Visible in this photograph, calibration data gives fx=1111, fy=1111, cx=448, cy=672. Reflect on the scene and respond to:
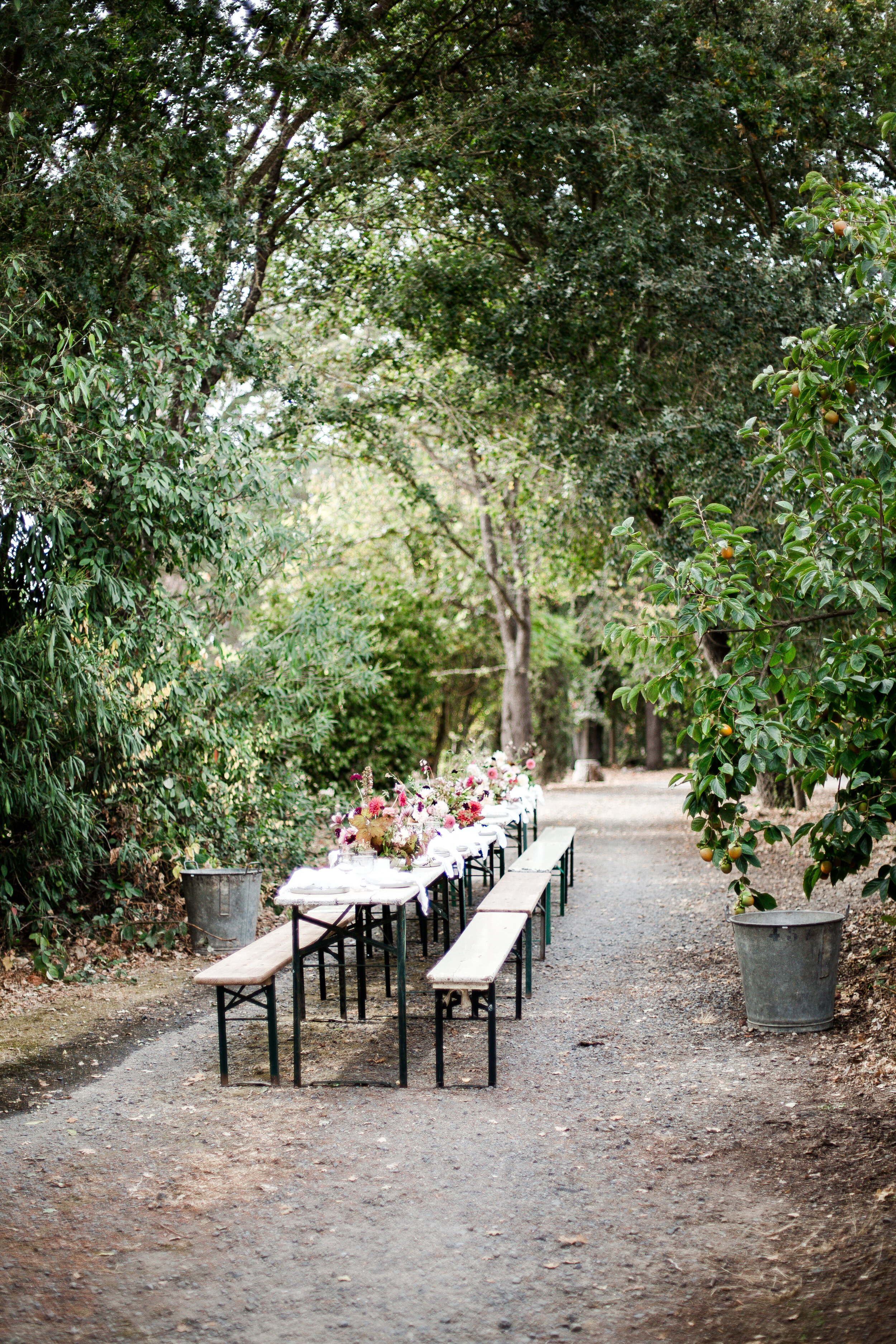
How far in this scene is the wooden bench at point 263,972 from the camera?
16.4 ft

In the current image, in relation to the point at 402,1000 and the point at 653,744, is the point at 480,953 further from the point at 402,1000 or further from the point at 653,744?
the point at 653,744

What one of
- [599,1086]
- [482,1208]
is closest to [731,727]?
[599,1086]

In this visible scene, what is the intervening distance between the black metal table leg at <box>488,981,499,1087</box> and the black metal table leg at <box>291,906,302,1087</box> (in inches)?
34.1

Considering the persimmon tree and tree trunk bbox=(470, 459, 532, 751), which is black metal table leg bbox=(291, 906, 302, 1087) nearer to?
the persimmon tree

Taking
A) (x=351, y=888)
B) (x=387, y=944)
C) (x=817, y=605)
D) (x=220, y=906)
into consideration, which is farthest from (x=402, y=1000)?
(x=220, y=906)

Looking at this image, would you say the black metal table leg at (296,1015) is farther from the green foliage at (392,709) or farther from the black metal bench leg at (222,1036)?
the green foliage at (392,709)

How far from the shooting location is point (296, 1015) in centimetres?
500

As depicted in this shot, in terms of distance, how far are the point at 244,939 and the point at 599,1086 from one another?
3681 mm

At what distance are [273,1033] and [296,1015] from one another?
0.26 metres

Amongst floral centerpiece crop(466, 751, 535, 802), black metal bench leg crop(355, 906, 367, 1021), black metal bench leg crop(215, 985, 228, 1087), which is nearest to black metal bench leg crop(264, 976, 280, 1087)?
black metal bench leg crop(215, 985, 228, 1087)

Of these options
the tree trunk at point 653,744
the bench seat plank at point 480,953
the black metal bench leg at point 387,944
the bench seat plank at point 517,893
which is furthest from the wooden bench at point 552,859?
the tree trunk at point 653,744

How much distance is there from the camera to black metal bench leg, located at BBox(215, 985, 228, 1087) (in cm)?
511

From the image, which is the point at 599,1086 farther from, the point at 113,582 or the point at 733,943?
the point at 113,582

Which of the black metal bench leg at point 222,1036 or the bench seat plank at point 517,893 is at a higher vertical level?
the bench seat plank at point 517,893
